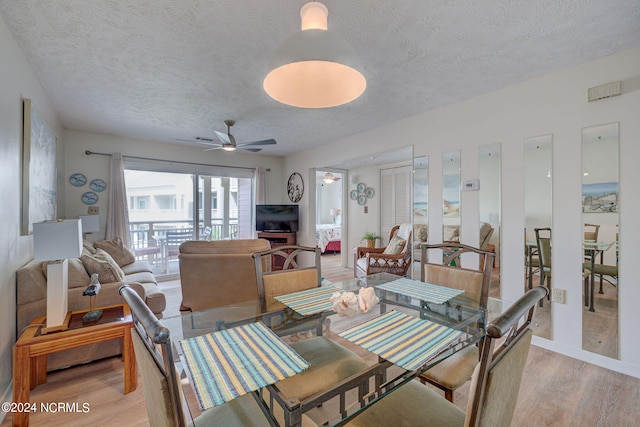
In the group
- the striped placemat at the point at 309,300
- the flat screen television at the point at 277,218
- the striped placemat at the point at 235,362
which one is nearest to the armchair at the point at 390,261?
the flat screen television at the point at 277,218

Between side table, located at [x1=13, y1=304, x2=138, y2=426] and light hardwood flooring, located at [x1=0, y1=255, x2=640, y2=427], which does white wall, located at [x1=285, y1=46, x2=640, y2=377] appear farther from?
side table, located at [x1=13, y1=304, x2=138, y2=426]

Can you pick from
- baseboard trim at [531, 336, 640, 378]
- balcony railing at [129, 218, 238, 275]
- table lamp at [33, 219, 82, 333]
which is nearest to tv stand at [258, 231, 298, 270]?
balcony railing at [129, 218, 238, 275]

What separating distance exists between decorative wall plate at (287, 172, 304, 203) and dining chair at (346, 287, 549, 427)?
15.6 feet

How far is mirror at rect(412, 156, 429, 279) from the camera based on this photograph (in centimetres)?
335

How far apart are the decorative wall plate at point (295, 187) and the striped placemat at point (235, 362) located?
4.55 meters

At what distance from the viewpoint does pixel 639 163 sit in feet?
6.71

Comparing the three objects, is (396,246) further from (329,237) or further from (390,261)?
(329,237)

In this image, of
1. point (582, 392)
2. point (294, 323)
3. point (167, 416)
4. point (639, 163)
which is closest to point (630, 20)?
point (639, 163)

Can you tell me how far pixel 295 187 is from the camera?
5895 mm

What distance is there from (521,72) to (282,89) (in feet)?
7.53

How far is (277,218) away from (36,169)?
11.9 ft

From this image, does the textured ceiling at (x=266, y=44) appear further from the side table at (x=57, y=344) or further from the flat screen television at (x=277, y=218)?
the flat screen television at (x=277, y=218)

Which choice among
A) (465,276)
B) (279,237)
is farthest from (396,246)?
(465,276)

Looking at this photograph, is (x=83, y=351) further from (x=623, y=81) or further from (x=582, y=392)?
(x=623, y=81)
